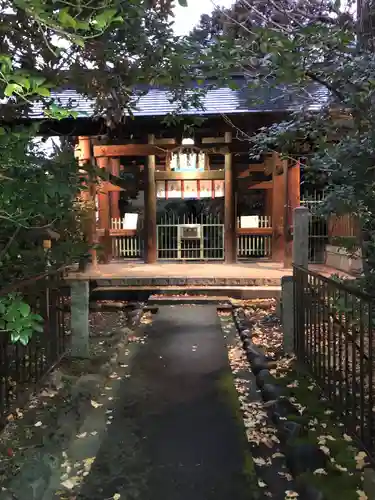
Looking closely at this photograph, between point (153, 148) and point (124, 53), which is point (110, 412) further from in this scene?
point (153, 148)

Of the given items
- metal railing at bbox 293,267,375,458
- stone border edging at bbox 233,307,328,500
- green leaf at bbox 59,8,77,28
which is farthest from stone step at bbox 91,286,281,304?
green leaf at bbox 59,8,77,28

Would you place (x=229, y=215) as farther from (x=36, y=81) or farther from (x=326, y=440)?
(x=36, y=81)

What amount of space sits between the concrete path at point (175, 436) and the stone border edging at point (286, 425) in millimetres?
311

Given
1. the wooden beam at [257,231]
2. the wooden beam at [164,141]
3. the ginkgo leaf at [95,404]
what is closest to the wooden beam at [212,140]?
the wooden beam at [164,141]

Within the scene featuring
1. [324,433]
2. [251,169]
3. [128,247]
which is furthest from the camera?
[128,247]

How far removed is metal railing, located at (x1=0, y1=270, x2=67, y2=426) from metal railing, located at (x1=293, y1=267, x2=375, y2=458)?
8.06 ft

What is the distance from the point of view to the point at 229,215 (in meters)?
14.0

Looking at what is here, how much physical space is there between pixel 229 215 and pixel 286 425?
1057 cm

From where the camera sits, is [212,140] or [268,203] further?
[268,203]

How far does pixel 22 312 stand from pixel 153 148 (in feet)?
38.9

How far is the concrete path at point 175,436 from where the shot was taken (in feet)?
10.0

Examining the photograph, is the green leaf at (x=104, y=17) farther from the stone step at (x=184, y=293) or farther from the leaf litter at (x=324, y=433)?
the stone step at (x=184, y=293)

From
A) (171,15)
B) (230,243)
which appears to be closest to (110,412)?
(171,15)

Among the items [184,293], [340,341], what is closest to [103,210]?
[184,293]
